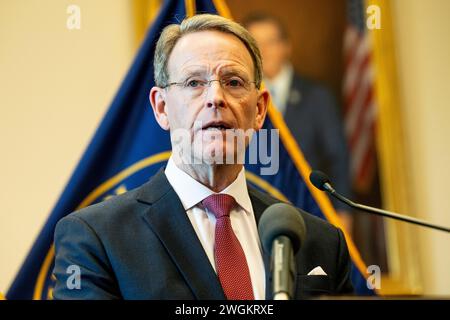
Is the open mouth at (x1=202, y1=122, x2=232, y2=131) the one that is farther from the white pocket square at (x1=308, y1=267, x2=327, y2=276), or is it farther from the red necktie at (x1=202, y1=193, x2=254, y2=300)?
the white pocket square at (x1=308, y1=267, x2=327, y2=276)

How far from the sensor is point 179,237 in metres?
2.26

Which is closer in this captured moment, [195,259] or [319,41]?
[195,259]

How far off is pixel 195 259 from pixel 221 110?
50cm

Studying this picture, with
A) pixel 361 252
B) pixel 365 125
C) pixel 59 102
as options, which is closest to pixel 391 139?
pixel 365 125

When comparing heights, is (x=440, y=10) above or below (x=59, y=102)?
above

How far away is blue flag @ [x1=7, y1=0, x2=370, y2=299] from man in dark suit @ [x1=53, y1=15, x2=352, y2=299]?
0.68 metres

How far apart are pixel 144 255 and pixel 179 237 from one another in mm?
120

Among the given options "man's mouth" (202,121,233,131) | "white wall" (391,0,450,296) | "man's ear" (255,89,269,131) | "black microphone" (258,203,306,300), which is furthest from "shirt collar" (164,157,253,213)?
"white wall" (391,0,450,296)

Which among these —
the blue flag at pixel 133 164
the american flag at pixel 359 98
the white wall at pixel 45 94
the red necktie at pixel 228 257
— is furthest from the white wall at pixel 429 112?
the red necktie at pixel 228 257

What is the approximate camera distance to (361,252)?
13.4ft

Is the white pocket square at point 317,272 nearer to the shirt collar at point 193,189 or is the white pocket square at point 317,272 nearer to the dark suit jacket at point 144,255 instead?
the dark suit jacket at point 144,255

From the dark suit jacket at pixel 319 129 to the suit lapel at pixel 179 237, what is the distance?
181 centimetres

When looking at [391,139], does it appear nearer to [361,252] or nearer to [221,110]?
[361,252]
